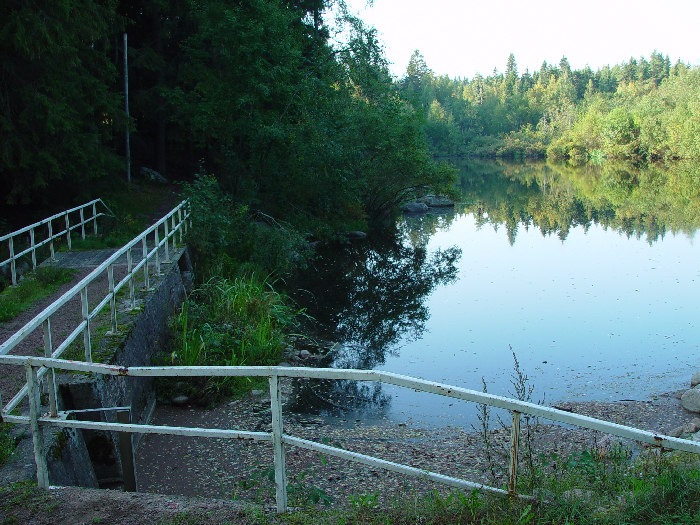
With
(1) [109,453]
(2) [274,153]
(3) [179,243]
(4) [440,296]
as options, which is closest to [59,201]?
(3) [179,243]

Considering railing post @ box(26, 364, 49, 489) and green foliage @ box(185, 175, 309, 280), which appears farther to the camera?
green foliage @ box(185, 175, 309, 280)

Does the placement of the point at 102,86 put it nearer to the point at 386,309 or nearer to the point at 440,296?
the point at 386,309

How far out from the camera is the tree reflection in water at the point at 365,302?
459 inches

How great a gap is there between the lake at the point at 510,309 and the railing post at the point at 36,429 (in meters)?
6.58

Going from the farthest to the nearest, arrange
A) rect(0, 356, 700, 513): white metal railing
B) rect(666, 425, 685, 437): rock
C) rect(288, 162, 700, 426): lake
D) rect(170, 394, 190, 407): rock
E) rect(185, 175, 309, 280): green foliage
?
rect(185, 175, 309, 280): green foliage
rect(288, 162, 700, 426): lake
rect(170, 394, 190, 407): rock
rect(666, 425, 685, 437): rock
rect(0, 356, 700, 513): white metal railing

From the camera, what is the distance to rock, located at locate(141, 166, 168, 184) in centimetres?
2797

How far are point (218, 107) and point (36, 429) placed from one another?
64.8ft

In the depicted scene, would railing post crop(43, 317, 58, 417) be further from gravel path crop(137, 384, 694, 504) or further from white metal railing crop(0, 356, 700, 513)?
gravel path crop(137, 384, 694, 504)

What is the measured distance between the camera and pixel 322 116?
78.2 ft

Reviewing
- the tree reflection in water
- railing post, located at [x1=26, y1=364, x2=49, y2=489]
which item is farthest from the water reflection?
railing post, located at [x1=26, y1=364, x2=49, y2=489]

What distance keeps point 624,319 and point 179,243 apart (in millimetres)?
11553

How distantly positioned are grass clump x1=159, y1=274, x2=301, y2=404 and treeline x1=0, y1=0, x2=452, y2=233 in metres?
5.80

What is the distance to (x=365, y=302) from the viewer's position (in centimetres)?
1906

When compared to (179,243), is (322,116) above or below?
above
